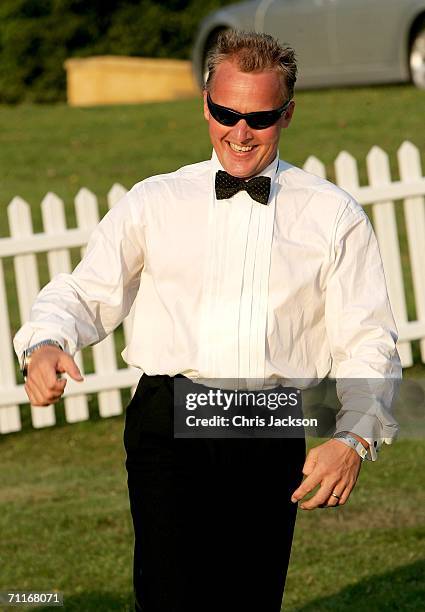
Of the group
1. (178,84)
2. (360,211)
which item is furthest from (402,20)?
(360,211)

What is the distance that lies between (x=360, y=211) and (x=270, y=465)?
0.68 m

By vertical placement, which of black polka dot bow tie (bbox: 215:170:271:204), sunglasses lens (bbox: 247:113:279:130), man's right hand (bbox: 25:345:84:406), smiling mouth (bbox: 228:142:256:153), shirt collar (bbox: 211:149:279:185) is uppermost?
sunglasses lens (bbox: 247:113:279:130)

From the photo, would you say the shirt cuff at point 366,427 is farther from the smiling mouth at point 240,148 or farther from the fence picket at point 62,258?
the fence picket at point 62,258

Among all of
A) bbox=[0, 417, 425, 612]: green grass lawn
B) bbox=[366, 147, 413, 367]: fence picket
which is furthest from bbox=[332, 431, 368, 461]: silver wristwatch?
bbox=[366, 147, 413, 367]: fence picket

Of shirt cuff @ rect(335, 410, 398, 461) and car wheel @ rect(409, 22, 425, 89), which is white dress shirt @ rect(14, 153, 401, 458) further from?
car wheel @ rect(409, 22, 425, 89)

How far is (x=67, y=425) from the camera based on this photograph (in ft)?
27.2

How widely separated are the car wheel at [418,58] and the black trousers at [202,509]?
40.1ft

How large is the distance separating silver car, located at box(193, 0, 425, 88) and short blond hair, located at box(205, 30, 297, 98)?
11585mm

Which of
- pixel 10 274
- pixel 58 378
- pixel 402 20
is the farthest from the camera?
pixel 402 20

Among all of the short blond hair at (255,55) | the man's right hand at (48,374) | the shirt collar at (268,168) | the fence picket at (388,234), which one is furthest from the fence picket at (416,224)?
the man's right hand at (48,374)

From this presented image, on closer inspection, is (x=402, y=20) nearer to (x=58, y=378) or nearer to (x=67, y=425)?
(x=67, y=425)

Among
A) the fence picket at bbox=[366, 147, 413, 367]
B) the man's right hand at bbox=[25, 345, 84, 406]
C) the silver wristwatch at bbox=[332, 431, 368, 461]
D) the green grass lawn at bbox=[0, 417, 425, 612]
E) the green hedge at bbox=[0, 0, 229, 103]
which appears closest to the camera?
the man's right hand at bbox=[25, 345, 84, 406]

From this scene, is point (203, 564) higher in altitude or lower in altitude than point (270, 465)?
lower

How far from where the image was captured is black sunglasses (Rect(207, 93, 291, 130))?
3412 mm
